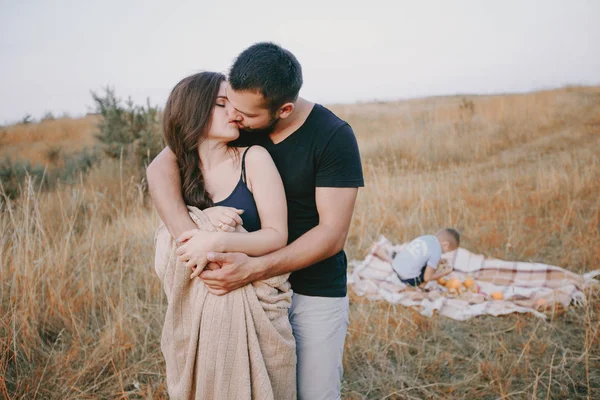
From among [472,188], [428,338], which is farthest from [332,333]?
[472,188]

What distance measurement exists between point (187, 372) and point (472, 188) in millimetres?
6153

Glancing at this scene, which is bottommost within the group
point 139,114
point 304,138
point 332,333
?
point 332,333

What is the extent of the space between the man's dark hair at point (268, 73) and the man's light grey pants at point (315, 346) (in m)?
0.90

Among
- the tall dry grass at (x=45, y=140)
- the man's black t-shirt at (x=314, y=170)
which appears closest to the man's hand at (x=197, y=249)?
the man's black t-shirt at (x=314, y=170)

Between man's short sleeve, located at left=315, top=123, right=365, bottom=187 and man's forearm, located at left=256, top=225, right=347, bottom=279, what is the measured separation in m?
0.20

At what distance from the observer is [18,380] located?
2.45 metres

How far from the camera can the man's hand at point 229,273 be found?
1.51m

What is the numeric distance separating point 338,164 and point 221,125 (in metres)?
0.56

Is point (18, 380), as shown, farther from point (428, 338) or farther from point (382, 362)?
point (428, 338)

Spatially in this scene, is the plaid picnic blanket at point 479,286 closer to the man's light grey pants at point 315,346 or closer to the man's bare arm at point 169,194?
the man's light grey pants at point 315,346

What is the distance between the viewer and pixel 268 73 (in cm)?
162

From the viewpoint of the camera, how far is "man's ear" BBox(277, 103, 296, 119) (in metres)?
1.69

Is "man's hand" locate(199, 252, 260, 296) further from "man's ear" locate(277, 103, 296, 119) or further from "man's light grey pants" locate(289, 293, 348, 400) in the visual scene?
"man's ear" locate(277, 103, 296, 119)

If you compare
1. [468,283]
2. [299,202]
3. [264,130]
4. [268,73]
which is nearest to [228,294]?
[299,202]
